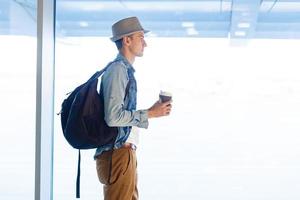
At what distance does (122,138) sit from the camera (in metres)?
1.58

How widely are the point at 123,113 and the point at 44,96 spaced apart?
0.78 meters

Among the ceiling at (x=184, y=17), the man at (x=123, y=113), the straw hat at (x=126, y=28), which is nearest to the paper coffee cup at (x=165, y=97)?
the man at (x=123, y=113)

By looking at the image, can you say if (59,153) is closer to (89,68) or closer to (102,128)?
(89,68)

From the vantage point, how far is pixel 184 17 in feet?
8.26

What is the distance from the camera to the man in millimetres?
1517

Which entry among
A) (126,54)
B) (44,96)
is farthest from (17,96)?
(126,54)

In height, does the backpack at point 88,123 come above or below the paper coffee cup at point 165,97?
below

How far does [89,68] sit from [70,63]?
12 centimetres

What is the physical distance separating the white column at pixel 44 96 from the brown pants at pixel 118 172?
25.4 inches

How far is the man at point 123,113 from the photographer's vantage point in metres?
1.52

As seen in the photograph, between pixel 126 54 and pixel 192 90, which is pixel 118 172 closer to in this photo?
pixel 126 54

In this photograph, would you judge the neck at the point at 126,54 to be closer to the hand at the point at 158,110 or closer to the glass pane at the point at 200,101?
the hand at the point at 158,110

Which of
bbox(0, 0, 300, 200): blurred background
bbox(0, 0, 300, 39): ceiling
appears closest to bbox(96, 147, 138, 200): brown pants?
bbox(0, 0, 300, 200): blurred background

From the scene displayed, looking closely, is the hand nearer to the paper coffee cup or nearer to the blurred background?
the paper coffee cup
